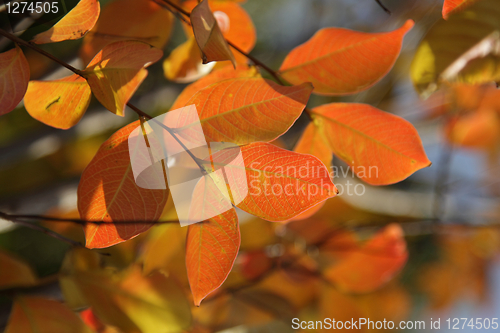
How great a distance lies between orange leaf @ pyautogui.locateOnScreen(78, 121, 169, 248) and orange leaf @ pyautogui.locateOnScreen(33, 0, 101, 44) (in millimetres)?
74

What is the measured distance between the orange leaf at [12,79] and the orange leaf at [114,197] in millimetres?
65

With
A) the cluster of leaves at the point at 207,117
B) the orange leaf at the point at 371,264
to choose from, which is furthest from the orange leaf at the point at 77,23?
the orange leaf at the point at 371,264

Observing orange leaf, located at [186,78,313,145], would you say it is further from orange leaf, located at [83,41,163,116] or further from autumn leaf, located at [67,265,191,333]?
autumn leaf, located at [67,265,191,333]

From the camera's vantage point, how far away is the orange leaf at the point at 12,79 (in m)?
0.21

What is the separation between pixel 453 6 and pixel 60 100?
0.35 m

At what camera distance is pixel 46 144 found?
1.87 feet

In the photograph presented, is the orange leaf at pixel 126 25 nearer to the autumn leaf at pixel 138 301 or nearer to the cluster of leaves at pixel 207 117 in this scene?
the cluster of leaves at pixel 207 117

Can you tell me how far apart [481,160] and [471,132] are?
0.22 meters

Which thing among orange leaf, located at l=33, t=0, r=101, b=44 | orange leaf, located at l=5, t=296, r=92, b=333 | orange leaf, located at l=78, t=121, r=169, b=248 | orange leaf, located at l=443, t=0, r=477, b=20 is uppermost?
orange leaf, located at l=443, t=0, r=477, b=20

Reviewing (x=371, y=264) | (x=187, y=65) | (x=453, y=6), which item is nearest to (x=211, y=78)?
(x=187, y=65)

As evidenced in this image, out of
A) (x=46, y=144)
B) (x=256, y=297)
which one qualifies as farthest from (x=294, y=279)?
(x=46, y=144)

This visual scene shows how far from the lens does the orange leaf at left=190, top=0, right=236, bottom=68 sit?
0.18 metres

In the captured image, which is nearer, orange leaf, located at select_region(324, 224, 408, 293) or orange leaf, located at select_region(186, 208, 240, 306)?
orange leaf, located at select_region(186, 208, 240, 306)

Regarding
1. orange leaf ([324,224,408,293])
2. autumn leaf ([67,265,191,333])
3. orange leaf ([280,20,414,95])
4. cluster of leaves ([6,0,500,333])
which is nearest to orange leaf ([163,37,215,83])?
cluster of leaves ([6,0,500,333])
